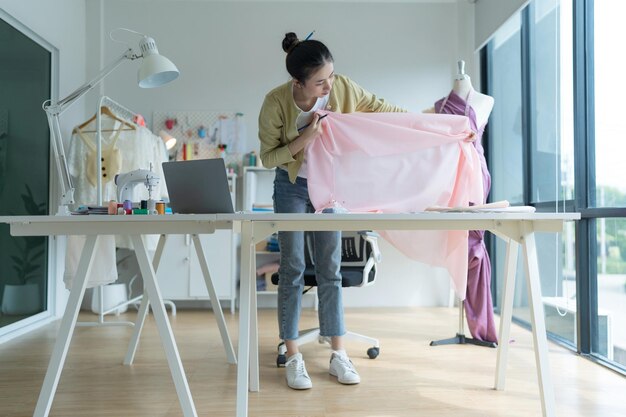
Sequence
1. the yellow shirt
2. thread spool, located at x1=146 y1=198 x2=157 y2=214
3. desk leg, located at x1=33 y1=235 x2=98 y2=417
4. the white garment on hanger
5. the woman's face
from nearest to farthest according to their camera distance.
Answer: desk leg, located at x1=33 y1=235 x2=98 y2=417 < thread spool, located at x1=146 y1=198 x2=157 y2=214 < the woman's face < the yellow shirt < the white garment on hanger

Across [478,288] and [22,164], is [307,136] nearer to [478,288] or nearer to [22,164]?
[478,288]

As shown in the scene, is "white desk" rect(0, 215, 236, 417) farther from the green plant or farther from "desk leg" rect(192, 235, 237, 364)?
the green plant

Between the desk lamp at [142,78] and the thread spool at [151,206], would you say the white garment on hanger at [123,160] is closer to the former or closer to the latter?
the desk lamp at [142,78]

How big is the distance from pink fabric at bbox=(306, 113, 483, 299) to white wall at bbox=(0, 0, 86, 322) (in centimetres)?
234

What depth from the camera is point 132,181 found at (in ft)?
7.00

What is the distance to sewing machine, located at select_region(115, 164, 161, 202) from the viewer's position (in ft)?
6.86

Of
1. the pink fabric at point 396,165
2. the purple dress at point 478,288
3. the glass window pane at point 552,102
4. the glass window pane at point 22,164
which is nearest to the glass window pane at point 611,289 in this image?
the glass window pane at point 552,102

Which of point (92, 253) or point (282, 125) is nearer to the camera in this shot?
point (92, 253)

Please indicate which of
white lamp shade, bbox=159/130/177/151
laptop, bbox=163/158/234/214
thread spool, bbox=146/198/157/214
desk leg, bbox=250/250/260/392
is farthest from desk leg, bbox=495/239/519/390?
white lamp shade, bbox=159/130/177/151

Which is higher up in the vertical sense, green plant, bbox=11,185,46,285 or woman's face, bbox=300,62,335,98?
woman's face, bbox=300,62,335,98

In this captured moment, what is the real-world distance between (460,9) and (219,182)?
3.50 m

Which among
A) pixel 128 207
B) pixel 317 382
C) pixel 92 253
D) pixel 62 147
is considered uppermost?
pixel 62 147

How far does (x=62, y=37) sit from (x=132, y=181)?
2.47 meters

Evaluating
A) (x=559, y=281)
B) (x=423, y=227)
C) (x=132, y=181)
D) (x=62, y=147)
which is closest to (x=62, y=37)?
(x=62, y=147)
